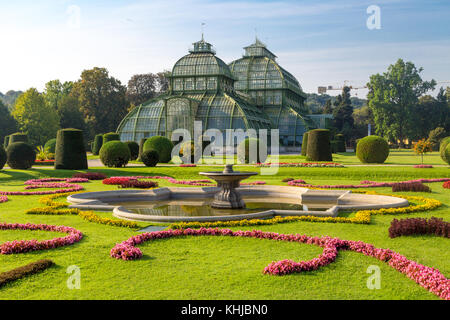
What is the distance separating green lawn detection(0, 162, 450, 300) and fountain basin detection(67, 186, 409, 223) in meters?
1.61

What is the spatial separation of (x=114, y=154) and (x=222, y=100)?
29.1 m

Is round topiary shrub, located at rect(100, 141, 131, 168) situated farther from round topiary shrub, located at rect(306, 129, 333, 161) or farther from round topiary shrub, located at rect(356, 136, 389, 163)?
round topiary shrub, located at rect(356, 136, 389, 163)

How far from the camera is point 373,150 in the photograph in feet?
105

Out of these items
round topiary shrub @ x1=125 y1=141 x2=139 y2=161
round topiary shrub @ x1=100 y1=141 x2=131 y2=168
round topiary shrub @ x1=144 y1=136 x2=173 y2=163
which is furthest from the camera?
round topiary shrub @ x1=125 y1=141 x2=139 y2=161

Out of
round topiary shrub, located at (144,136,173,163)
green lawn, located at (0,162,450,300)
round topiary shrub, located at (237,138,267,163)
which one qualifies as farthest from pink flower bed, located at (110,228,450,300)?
round topiary shrub, located at (144,136,173,163)

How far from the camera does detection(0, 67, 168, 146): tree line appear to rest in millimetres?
54594

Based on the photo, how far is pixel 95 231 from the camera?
9734 millimetres

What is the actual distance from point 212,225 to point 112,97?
205ft

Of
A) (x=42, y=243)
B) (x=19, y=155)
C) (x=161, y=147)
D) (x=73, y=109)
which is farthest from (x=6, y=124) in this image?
(x=42, y=243)

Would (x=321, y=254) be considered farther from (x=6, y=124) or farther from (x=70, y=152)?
(x=6, y=124)
